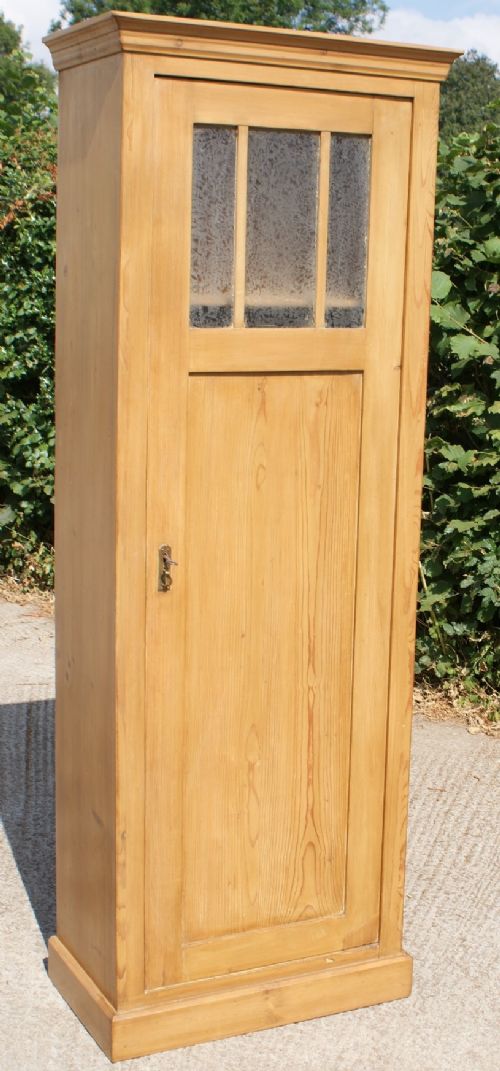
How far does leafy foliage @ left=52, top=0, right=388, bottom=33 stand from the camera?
35.8 meters

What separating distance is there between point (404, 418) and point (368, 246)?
41 cm

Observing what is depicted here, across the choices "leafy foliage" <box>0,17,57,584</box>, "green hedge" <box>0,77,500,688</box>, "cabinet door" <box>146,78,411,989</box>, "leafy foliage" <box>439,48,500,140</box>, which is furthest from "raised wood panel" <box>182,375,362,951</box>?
"leafy foliage" <box>439,48,500,140</box>

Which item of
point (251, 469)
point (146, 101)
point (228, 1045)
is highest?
point (146, 101)

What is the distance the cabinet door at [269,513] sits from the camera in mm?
2816

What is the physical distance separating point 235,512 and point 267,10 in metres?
36.8

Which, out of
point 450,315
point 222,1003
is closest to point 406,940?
point 222,1003

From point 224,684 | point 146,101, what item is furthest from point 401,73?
point 224,684

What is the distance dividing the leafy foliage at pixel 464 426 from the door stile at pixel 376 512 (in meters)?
2.16

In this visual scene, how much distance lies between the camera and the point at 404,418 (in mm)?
3102

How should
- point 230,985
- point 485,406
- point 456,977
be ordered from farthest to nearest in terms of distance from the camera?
point 485,406, point 456,977, point 230,985

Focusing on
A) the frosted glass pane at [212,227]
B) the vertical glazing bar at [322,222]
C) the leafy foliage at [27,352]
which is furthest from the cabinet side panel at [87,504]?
the leafy foliage at [27,352]

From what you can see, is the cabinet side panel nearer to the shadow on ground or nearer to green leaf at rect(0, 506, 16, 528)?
the shadow on ground

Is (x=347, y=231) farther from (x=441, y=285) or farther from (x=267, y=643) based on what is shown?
(x=441, y=285)

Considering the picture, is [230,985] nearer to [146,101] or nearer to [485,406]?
[146,101]
